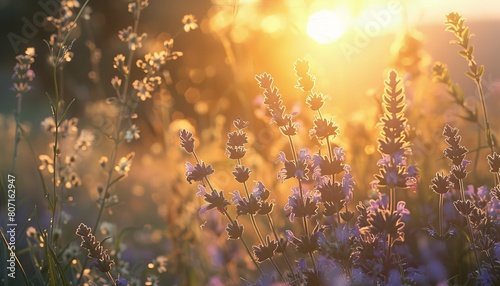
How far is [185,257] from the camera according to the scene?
3.57 metres

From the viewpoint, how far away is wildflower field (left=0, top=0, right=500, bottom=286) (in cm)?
188

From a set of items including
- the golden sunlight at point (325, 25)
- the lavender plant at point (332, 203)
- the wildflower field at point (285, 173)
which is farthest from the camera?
the golden sunlight at point (325, 25)

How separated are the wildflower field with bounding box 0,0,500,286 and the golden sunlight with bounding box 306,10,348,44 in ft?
0.08

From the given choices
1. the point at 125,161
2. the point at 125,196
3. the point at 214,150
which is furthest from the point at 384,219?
the point at 125,196

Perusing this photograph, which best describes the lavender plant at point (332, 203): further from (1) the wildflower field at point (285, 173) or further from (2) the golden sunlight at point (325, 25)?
(2) the golden sunlight at point (325, 25)

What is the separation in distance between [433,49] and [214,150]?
809 inches

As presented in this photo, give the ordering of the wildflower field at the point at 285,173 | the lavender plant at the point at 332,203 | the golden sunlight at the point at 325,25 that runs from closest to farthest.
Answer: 1. the lavender plant at the point at 332,203
2. the wildflower field at the point at 285,173
3. the golden sunlight at the point at 325,25

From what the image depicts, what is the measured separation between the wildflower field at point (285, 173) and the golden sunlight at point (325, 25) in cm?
2

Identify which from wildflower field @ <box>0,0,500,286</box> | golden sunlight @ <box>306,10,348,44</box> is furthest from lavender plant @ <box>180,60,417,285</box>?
golden sunlight @ <box>306,10,348,44</box>

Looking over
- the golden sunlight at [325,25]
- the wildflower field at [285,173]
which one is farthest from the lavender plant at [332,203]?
the golden sunlight at [325,25]

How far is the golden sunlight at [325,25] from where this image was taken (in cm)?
350

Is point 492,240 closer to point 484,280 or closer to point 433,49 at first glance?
point 484,280

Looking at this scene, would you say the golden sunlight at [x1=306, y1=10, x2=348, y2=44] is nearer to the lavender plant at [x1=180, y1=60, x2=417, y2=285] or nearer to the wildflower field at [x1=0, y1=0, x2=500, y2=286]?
the wildflower field at [x1=0, y1=0, x2=500, y2=286]

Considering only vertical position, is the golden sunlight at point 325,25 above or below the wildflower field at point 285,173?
above
